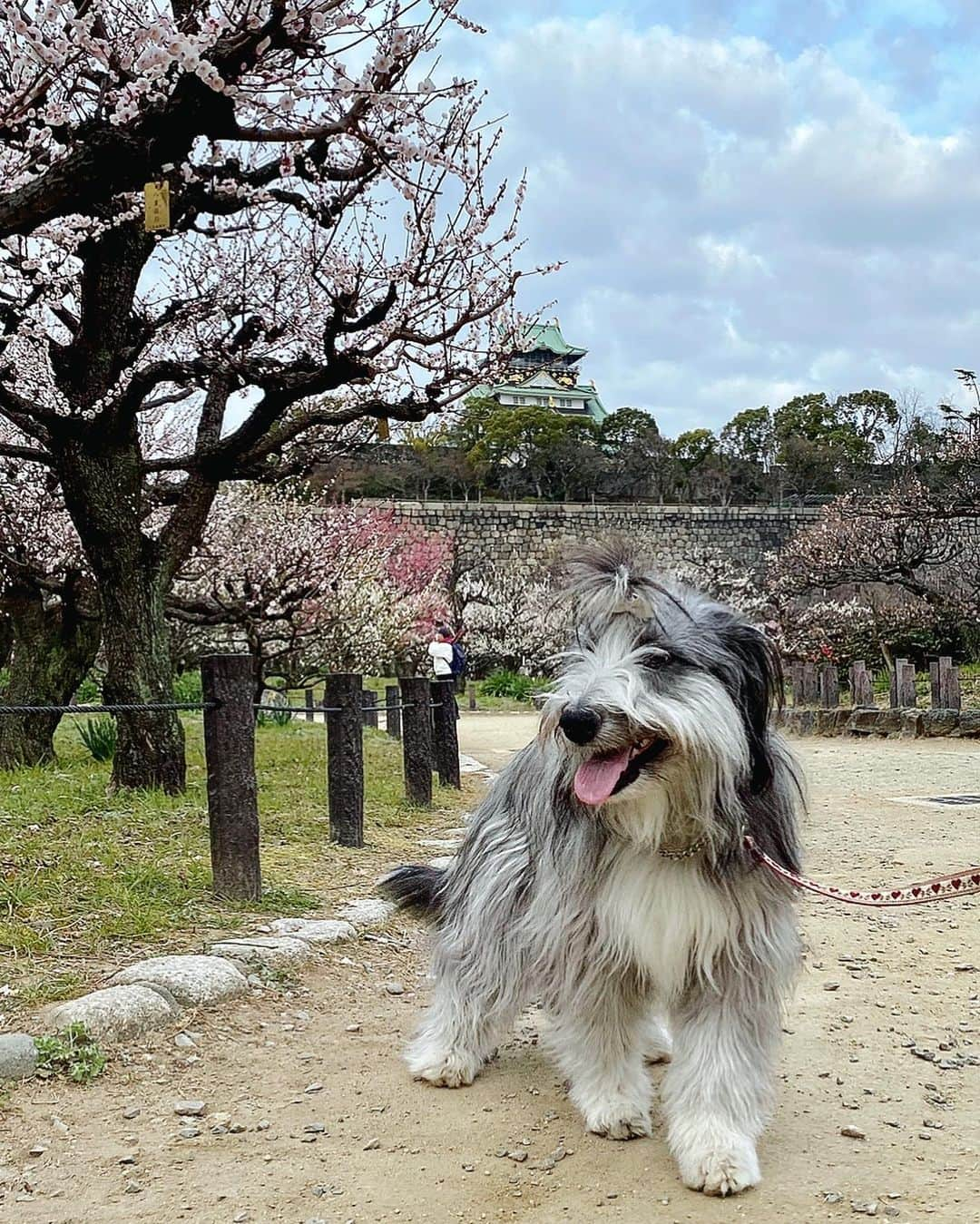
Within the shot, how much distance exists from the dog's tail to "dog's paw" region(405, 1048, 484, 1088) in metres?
0.49

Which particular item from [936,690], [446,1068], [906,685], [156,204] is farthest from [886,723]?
[446,1068]

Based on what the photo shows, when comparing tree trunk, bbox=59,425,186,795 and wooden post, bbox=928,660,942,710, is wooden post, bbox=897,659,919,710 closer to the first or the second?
wooden post, bbox=928,660,942,710

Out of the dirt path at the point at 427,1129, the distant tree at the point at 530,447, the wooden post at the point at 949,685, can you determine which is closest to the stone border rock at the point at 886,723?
the wooden post at the point at 949,685

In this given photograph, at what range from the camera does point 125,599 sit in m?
7.89

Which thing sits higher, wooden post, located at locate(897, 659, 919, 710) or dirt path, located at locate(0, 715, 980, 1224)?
wooden post, located at locate(897, 659, 919, 710)

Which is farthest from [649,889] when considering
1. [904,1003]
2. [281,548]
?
[281,548]

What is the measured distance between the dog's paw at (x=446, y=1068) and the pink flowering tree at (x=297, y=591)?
337 inches

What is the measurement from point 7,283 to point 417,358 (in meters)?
2.92

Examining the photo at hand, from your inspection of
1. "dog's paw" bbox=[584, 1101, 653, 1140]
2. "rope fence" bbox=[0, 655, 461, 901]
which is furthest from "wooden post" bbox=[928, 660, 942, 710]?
"dog's paw" bbox=[584, 1101, 653, 1140]

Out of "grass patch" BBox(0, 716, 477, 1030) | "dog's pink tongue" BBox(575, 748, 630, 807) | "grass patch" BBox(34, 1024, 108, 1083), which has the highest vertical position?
"dog's pink tongue" BBox(575, 748, 630, 807)

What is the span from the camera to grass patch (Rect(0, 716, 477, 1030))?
171 inches

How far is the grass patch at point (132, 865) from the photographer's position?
4.34 m

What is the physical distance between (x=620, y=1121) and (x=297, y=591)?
35.3ft

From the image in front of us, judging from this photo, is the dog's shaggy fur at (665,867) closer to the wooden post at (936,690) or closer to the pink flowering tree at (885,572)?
the wooden post at (936,690)
